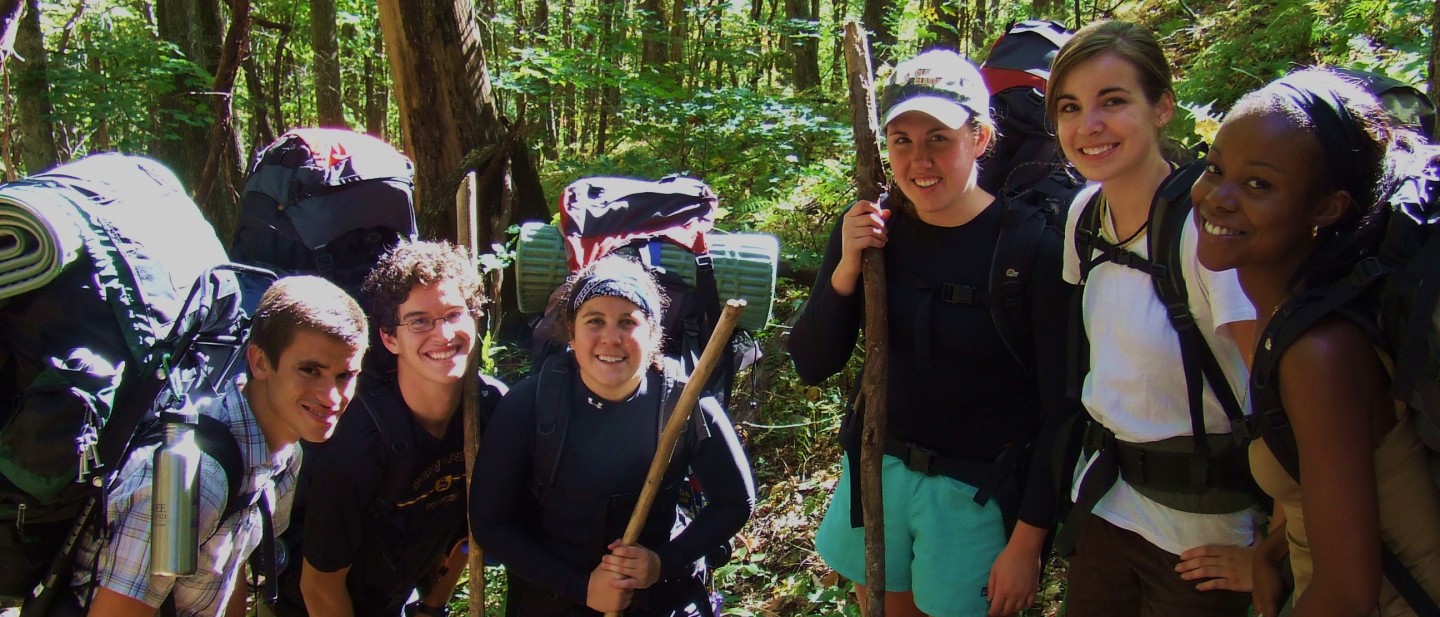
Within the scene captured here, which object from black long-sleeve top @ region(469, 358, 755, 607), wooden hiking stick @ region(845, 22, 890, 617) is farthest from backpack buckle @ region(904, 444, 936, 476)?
black long-sleeve top @ region(469, 358, 755, 607)

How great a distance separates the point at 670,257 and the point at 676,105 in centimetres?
506

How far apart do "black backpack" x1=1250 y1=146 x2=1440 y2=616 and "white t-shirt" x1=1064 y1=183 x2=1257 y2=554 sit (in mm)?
422

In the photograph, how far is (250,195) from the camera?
3.88 meters

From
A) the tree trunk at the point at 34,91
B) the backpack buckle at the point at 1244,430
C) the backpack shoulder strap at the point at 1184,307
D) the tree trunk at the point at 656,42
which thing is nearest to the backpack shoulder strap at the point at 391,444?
the backpack shoulder strap at the point at 1184,307

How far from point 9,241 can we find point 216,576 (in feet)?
3.75

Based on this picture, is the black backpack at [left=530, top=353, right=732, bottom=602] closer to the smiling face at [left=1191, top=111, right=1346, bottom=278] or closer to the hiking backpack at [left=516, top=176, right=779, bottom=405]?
the hiking backpack at [left=516, top=176, right=779, bottom=405]

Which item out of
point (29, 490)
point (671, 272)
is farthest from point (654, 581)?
point (29, 490)

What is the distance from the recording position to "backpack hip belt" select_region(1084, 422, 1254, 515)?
2270mm

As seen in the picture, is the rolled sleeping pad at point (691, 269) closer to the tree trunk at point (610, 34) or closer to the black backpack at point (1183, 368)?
the black backpack at point (1183, 368)

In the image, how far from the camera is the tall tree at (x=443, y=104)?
6.40m

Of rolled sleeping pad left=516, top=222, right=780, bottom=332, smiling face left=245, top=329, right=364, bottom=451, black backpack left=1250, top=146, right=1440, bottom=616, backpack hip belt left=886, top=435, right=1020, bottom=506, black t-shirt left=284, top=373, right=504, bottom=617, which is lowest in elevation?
black t-shirt left=284, top=373, right=504, bottom=617

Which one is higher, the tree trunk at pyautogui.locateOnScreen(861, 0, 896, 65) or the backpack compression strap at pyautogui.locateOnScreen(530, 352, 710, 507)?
the tree trunk at pyautogui.locateOnScreen(861, 0, 896, 65)

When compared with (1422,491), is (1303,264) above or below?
above

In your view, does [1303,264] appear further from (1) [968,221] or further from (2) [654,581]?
(2) [654,581]
